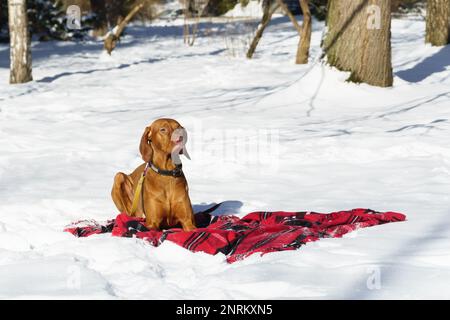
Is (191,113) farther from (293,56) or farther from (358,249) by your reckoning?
(293,56)

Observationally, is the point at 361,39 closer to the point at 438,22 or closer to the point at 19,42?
the point at 438,22

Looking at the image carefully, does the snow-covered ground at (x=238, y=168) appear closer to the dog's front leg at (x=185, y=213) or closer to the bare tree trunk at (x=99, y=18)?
the dog's front leg at (x=185, y=213)

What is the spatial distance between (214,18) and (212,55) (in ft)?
54.6

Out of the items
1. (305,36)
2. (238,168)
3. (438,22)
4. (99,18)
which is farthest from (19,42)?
(99,18)

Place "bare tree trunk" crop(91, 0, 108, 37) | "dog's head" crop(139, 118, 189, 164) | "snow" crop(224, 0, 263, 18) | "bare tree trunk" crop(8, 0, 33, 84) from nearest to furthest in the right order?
"dog's head" crop(139, 118, 189, 164) < "bare tree trunk" crop(8, 0, 33, 84) < "bare tree trunk" crop(91, 0, 108, 37) < "snow" crop(224, 0, 263, 18)

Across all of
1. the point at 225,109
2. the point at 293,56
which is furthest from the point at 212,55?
the point at 225,109

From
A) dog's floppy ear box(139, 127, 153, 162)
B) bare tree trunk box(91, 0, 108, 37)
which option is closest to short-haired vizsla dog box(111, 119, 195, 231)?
dog's floppy ear box(139, 127, 153, 162)

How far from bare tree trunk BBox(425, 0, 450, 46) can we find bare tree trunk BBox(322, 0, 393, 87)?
470 cm

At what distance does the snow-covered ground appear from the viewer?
408cm

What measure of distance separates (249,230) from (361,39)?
21.7 ft

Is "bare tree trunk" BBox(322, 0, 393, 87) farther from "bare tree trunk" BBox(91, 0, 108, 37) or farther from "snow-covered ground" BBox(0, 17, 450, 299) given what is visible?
"bare tree trunk" BBox(91, 0, 108, 37)

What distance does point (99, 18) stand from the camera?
88.5ft

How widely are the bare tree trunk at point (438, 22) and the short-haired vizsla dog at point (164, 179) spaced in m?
11.7

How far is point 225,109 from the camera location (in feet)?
36.1
